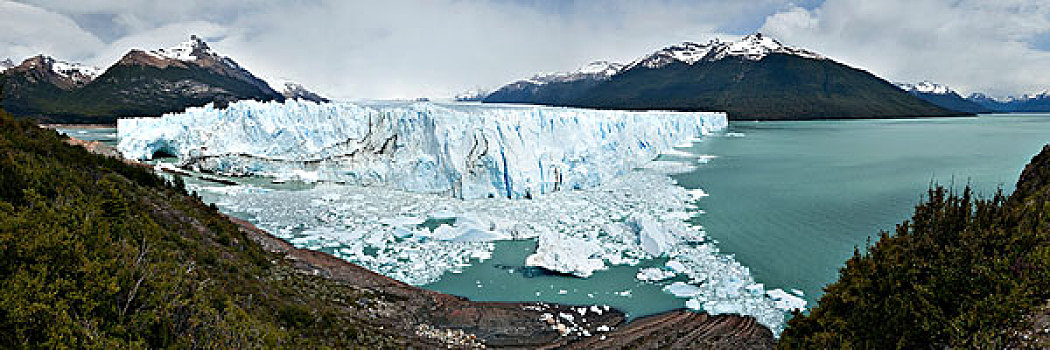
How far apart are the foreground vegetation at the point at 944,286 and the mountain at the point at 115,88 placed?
248 feet

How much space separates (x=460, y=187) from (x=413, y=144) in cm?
367

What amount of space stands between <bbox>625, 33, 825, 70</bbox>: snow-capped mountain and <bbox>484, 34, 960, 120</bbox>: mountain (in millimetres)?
257

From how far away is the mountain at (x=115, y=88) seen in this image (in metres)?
61.2

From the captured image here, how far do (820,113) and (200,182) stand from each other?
323ft

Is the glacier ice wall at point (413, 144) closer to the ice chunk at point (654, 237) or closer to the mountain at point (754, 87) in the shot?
the ice chunk at point (654, 237)

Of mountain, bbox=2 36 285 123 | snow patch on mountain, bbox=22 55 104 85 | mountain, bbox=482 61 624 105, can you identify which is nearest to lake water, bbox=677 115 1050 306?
mountain, bbox=2 36 285 123

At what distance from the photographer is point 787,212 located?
14.7 meters

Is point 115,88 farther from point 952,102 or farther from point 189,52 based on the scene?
point 952,102

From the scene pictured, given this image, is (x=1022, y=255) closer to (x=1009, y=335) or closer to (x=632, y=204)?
(x=1009, y=335)

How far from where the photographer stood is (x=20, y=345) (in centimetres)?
189

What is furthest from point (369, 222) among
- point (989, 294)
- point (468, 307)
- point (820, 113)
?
point (820, 113)

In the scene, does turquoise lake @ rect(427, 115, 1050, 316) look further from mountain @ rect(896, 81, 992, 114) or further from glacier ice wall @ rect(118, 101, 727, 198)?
mountain @ rect(896, 81, 992, 114)

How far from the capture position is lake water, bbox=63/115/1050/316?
8.87 metres

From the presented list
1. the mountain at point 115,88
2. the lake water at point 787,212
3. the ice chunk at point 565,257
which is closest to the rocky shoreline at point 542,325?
the lake water at point 787,212
